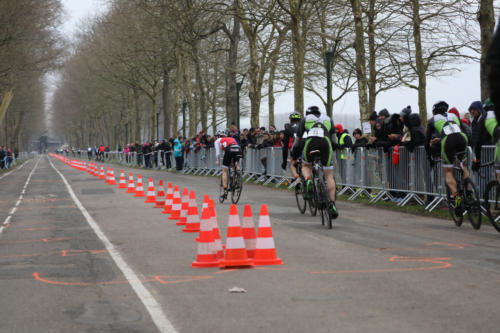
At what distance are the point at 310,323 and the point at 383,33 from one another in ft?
84.8

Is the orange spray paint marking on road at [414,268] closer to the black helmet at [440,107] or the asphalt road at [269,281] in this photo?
the asphalt road at [269,281]

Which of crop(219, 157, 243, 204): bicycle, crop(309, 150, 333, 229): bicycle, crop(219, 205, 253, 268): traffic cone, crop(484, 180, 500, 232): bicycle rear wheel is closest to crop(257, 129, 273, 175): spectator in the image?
crop(219, 157, 243, 204): bicycle

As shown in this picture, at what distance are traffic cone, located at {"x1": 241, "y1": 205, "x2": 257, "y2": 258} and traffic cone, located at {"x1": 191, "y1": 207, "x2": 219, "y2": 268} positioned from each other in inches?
15.5

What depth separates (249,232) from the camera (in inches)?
324

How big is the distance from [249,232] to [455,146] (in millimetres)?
4968

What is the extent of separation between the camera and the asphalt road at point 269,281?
5.50 m

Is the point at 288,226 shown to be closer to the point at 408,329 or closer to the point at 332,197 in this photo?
the point at 332,197

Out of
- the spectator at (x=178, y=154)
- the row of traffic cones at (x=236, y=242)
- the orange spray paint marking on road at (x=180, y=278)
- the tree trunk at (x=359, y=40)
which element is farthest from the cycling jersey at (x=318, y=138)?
the spectator at (x=178, y=154)

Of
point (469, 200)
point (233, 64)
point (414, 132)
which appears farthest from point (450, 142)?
point (233, 64)

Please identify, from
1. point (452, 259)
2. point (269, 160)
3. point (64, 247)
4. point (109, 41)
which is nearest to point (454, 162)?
point (452, 259)

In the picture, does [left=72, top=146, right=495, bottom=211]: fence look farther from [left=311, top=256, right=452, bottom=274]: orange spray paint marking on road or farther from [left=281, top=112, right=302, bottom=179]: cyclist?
[left=311, top=256, right=452, bottom=274]: orange spray paint marking on road

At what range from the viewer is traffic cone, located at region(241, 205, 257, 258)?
26.7 feet

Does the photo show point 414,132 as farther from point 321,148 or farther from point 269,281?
point 269,281

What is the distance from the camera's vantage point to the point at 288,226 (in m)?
12.2
